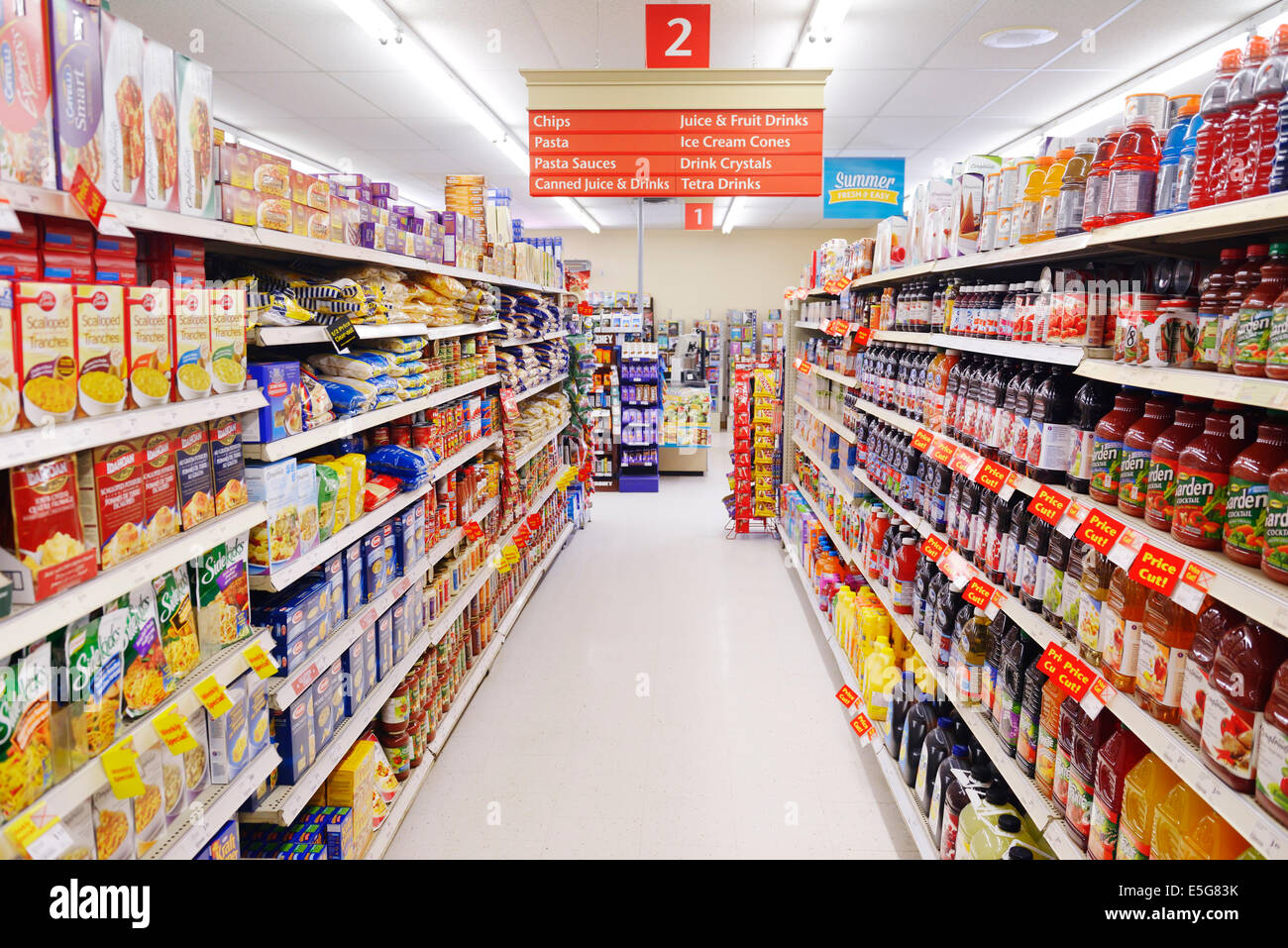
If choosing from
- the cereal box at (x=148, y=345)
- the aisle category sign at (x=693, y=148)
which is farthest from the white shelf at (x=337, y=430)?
the aisle category sign at (x=693, y=148)

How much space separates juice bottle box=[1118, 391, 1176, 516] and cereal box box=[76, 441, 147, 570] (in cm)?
217

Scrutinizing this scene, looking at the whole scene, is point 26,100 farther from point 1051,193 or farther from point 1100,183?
point 1051,193

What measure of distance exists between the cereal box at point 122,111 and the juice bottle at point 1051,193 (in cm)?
222

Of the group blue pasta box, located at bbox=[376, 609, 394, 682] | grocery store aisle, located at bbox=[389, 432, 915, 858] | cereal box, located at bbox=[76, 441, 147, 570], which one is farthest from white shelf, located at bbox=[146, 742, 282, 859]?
grocery store aisle, located at bbox=[389, 432, 915, 858]

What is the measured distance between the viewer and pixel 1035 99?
725 cm

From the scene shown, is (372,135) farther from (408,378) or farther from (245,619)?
(245,619)

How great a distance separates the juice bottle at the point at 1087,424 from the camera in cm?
202

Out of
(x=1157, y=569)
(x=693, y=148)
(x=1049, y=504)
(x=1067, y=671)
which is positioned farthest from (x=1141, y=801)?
(x=693, y=148)

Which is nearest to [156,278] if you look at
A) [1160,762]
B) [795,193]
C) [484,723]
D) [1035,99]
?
[1160,762]

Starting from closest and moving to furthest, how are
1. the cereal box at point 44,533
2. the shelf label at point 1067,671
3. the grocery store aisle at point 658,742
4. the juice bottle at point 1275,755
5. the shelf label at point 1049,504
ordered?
1. the juice bottle at point 1275,755
2. the cereal box at point 44,533
3. the shelf label at point 1067,671
4. the shelf label at point 1049,504
5. the grocery store aisle at point 658,742

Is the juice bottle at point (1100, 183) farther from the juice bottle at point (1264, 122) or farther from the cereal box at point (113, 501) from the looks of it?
the cereal box at point (113, 501)

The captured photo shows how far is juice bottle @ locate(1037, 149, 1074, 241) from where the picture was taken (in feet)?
7.13

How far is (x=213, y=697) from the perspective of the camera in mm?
1867
